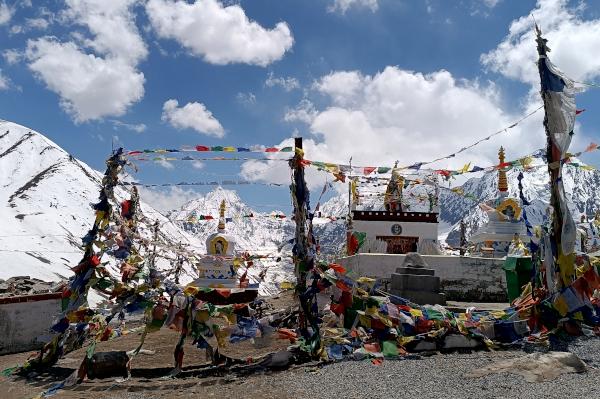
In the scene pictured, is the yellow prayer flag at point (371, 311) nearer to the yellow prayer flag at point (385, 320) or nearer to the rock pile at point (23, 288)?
the yellow prayer flag at point (385, 320)

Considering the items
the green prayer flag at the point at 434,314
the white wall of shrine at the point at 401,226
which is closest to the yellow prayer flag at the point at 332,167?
the green prayer flag at the point at 434,314

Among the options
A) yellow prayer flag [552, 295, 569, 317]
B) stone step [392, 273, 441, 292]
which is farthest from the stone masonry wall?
yellow prayer flag [552, 295, 569, 317]

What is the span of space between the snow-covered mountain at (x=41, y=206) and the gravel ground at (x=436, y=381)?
24.4 m

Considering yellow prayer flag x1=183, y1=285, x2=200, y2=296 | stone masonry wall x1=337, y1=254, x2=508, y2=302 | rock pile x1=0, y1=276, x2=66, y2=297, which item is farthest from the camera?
rock pile x1=0, y1=276, x2=66, y2=297

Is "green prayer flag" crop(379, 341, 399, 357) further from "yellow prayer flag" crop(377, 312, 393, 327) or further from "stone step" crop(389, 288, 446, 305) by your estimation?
"stone step" crop(389, 288, 446, 305)

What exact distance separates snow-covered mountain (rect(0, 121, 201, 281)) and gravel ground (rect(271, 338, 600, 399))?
24427 mm

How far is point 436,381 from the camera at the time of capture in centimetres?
580

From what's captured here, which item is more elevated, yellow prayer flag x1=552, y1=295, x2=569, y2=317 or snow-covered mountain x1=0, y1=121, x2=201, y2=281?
snow-covered mountain x1=0, y1=121, x2=201, y2=281

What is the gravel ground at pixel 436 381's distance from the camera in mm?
5242

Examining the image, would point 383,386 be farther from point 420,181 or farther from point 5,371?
point 420,181

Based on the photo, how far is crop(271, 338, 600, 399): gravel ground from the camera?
5.24 metres

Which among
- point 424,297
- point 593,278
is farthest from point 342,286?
point 424,297

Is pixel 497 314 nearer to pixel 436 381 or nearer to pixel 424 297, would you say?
pixel 424 297

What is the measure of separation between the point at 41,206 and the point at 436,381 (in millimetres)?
97318
